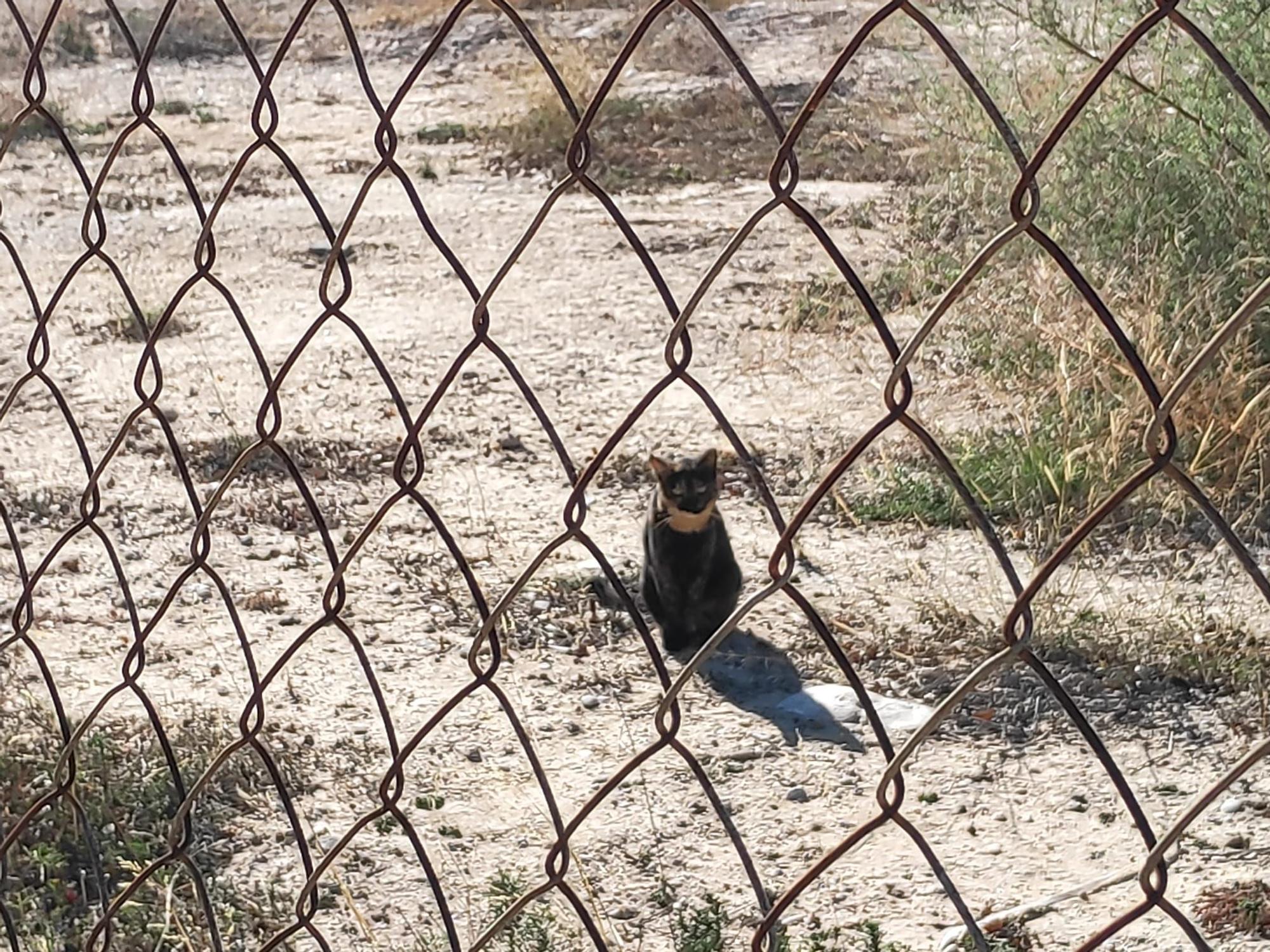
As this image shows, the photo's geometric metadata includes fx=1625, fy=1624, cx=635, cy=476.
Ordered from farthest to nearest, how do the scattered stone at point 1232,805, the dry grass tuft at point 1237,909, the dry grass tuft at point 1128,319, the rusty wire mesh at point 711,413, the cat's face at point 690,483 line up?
1. the dry grass tuft at point 1128,319
2. the cat's face at point 690,483
3. the scattered stone at point 1232,805
4. the dry grass tuft at point 1237,909
5. the rusty wire mesh at point 711,413

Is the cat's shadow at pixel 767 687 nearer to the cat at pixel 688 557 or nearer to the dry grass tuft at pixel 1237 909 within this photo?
the cat at pixel 688 557

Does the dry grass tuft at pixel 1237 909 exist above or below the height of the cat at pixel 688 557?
below

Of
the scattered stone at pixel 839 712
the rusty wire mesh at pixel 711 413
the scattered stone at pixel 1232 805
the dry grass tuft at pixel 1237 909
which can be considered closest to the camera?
the rusty wire mesh at pixel 711 413

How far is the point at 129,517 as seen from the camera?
523cm

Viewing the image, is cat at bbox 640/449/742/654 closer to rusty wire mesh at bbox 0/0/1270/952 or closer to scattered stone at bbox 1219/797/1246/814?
scattered stone at bbox 1219/797/1246/814

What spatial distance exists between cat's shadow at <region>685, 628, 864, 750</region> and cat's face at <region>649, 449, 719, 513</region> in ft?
1.22

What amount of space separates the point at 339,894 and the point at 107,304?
4.97 m

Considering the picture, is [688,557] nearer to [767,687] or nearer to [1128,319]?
[767,687]

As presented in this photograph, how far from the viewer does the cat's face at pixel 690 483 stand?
4305mm

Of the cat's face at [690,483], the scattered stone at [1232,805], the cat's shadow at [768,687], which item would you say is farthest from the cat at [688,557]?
the scattered stone at [1232,805]

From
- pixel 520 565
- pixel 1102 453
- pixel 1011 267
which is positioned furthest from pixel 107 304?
pixel 1102 453

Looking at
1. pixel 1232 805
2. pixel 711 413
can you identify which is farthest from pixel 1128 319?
pixel 711 413

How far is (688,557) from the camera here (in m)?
4.41

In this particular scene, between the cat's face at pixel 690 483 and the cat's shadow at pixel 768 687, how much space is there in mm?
372
